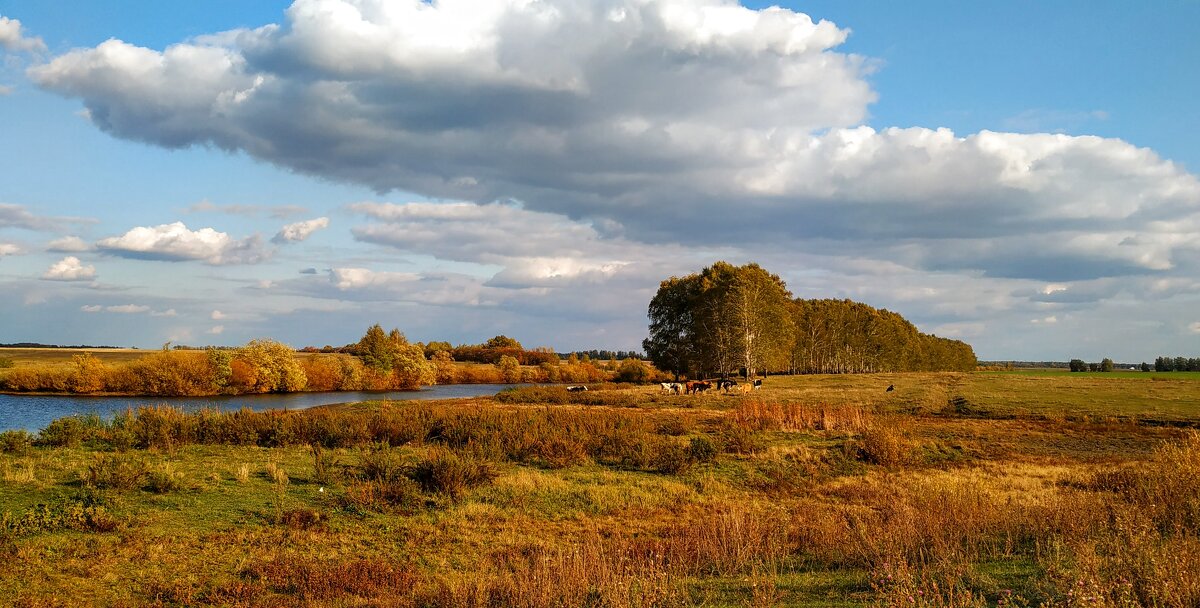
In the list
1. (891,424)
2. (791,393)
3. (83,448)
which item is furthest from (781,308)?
(83,448)

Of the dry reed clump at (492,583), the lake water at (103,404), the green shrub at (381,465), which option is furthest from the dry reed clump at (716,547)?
the lake water at (103,404)

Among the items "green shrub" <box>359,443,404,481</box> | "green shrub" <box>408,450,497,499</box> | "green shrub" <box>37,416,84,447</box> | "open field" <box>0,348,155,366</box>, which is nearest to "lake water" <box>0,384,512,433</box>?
"open field" <box>0,348,155,366</box>

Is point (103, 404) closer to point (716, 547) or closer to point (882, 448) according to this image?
point (882, 448)

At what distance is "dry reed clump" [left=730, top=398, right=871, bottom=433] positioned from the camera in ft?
81.8

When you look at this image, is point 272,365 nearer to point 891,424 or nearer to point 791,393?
point 791,393

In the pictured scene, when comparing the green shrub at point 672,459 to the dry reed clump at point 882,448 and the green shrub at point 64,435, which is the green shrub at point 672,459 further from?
the green shrub at point 64,435

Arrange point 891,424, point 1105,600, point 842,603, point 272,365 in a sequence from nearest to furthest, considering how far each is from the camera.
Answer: point 1105,600, point 842,603, point 891,424, point 272,365

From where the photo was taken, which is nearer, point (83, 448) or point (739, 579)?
point (739, 579)

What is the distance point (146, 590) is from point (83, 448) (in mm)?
12527

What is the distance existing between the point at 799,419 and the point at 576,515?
49.0ft

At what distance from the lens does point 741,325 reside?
2532 inches

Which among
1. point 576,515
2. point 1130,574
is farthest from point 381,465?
point 1130,574

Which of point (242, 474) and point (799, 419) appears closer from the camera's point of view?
point (242, 474)

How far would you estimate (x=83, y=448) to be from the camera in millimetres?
17906
